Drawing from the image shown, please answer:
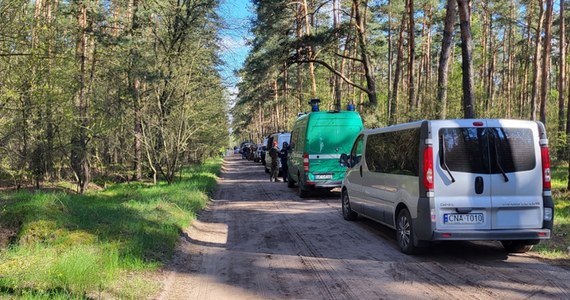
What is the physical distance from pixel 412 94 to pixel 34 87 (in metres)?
17.0

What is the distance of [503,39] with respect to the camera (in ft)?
149

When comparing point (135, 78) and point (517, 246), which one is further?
point (135, 78)

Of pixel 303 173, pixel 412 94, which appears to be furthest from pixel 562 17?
pixel 303 173

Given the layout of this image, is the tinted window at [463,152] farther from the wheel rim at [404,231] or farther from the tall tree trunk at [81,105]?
the tall tree trunk at [81,105]

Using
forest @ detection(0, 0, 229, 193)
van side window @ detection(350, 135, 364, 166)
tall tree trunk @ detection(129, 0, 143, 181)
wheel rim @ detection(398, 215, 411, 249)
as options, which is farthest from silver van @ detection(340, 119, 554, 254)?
tall tree trunk @ detection(129, 0, 143, 181)

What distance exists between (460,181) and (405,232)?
49.9 inches

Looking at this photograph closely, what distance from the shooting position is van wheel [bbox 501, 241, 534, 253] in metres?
6.96

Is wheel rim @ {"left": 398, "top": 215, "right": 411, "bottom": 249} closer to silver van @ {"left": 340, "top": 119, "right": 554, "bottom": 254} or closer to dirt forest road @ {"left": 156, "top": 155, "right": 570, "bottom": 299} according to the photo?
dirt forest road @ {"left": 156, "top": 155, "right": 570, "bottom": 299}

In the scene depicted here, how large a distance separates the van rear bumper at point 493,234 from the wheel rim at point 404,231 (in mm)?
700

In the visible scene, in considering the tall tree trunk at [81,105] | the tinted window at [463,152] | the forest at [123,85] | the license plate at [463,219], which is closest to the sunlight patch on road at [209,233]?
the license plate at [463,219]

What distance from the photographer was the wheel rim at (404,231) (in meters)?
7.06

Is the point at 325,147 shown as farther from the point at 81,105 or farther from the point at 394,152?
the point at 81,105

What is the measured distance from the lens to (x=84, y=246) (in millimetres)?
6648

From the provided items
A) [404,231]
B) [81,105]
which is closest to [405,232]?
[404,231]
